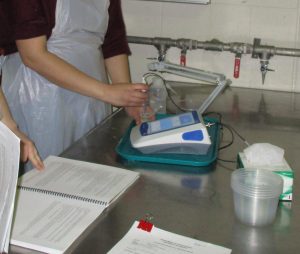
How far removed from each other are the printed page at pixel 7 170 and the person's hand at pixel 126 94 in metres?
0.58

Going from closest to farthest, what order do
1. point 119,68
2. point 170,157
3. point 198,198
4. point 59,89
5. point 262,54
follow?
point 198,198 < point 170,157 < point 59,89 < point 119,68 < point 262,54

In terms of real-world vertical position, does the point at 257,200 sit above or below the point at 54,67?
below

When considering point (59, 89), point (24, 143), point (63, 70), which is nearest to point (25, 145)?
point (24, 143)

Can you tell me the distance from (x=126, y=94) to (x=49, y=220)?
0.51 m

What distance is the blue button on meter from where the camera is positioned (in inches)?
48.6

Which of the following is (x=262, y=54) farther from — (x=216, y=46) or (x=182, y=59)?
(x=182, y=59)

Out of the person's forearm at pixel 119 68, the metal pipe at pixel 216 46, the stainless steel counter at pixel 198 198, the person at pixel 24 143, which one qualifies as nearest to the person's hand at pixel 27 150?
the person at pixel 24 143

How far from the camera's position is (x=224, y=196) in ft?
3.57

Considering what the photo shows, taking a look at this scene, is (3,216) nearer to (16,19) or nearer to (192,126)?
(192,126)

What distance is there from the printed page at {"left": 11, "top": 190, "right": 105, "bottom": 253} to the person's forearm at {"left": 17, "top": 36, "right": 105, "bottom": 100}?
404mm

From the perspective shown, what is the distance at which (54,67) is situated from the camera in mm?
1348

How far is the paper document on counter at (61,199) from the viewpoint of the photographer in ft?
2.92

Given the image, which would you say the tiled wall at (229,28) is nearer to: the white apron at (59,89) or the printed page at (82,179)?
the white apron at (59,89)

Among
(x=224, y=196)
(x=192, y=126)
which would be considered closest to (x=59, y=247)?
(x=224, y=196)
